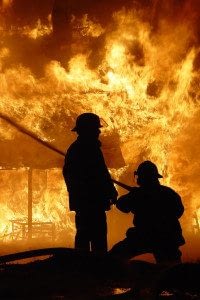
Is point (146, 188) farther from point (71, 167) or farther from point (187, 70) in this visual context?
point (187, 70)

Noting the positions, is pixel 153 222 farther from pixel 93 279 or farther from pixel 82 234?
pixel 93 279

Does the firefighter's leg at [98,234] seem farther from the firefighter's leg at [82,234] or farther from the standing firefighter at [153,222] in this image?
the standing firefighter at [153,222]

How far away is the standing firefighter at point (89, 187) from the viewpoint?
5594 millimetres

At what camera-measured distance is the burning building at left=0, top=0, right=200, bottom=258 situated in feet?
57.3

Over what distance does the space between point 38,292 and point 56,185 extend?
1586 cm

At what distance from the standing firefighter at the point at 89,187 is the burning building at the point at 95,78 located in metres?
10.7

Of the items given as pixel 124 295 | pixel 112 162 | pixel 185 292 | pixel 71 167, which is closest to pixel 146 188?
pixel 71 167

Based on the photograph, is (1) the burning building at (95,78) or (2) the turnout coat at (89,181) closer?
(2) the turnout coat at (89,181)

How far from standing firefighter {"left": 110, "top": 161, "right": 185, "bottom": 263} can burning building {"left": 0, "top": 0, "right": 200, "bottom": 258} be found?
10830 millimetres

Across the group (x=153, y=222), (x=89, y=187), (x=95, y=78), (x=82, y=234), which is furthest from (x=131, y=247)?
(x=95, y=78)

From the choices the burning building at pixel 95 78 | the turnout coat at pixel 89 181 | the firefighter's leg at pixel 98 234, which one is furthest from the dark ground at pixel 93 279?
the burning building at pixel 95 78

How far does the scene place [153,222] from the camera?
18.0 feet

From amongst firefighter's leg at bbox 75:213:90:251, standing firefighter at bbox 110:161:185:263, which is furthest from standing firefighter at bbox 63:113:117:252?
standing firefighter at bbox 110:161:185:263

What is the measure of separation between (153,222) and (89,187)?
1.04 meters
